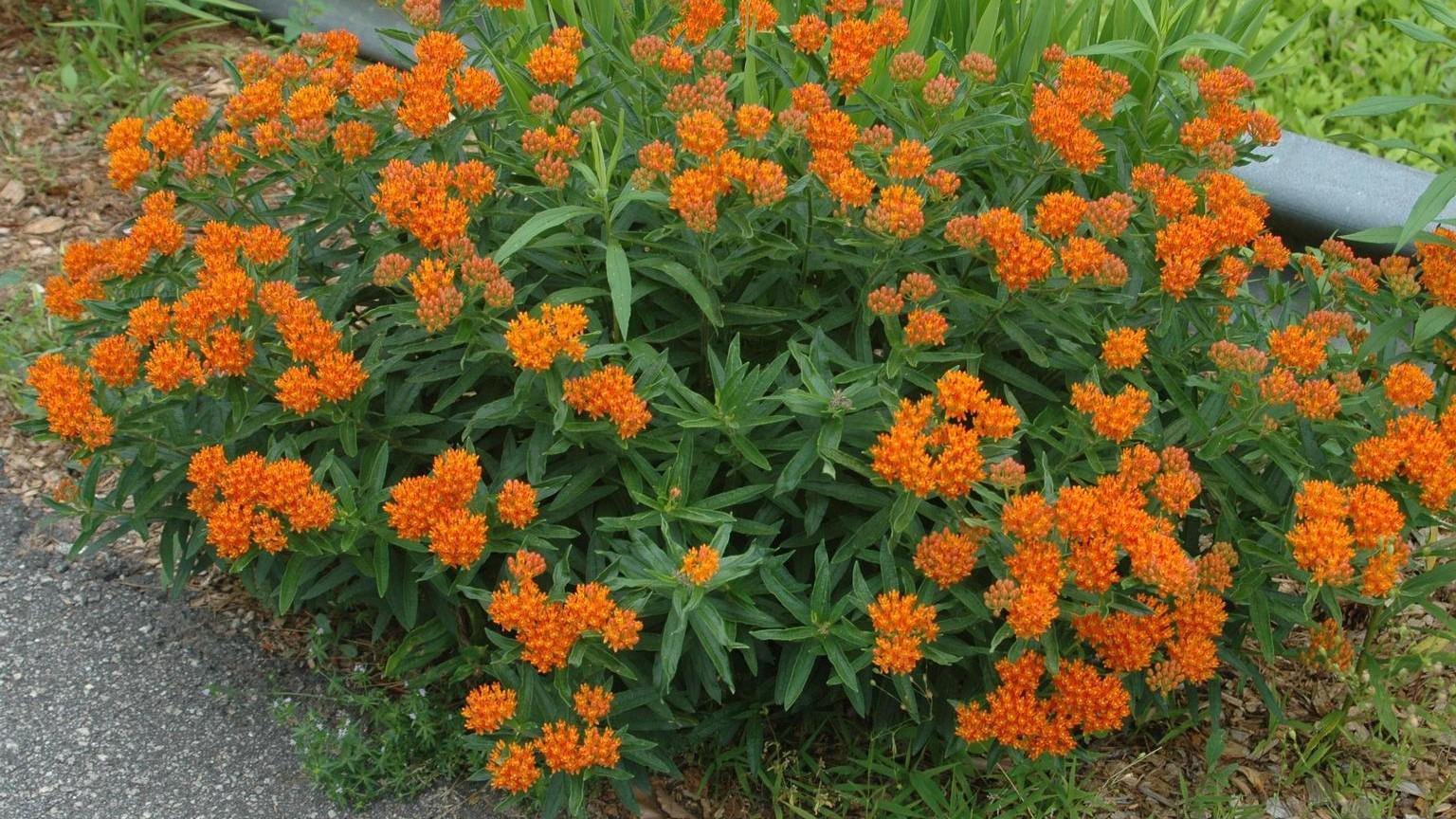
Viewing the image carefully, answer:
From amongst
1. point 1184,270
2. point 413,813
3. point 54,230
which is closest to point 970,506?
point 1184,270

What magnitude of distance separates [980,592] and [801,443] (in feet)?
1.44

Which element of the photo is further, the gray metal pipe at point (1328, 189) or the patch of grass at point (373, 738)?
the gray metal pipe at point (1328, 189)

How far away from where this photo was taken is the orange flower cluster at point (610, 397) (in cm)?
246

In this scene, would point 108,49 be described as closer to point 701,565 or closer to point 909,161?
point 909,161

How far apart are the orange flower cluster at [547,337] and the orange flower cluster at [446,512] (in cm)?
21

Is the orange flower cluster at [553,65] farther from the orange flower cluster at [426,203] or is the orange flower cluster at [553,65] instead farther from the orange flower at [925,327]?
the orange flower at [925,327]

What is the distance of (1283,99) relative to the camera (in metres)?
5.39

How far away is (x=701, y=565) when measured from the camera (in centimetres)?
234

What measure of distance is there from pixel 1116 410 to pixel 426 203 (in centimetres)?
132

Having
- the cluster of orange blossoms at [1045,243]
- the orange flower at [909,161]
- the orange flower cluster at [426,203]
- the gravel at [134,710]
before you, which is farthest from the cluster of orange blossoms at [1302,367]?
the gravel at [134,710]

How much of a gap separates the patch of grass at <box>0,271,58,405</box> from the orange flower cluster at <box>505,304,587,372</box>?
215 cm

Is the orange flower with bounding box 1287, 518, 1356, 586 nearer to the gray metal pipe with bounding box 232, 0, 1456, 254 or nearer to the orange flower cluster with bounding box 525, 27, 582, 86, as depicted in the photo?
the orange flower cluster with bounding box 525, 27, 582, 86

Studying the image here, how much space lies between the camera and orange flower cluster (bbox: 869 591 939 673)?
7.92 feet

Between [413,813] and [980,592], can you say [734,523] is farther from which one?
[413,813]
